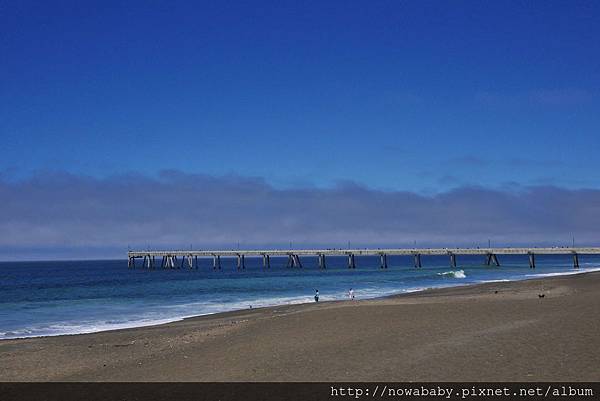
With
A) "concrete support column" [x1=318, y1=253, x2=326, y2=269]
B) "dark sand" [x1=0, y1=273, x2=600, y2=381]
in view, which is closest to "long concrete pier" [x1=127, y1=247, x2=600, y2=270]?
"concrete support column" [x1=318, y1=253, x2=326, y2=269]

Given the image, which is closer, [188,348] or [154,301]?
[188,348]

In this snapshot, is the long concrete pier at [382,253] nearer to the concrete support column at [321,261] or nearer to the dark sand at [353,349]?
the concrete support column at [321,261]

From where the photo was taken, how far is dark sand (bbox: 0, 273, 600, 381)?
10.4 m

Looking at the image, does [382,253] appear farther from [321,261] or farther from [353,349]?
[353,349]

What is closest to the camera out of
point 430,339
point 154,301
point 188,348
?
A: point 430,339

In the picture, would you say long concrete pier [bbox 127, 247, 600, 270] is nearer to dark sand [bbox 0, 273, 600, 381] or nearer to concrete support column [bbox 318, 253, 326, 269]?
concrete support column [bbox 318, 253, 326, 269]

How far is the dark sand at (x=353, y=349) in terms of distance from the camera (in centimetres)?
1038
